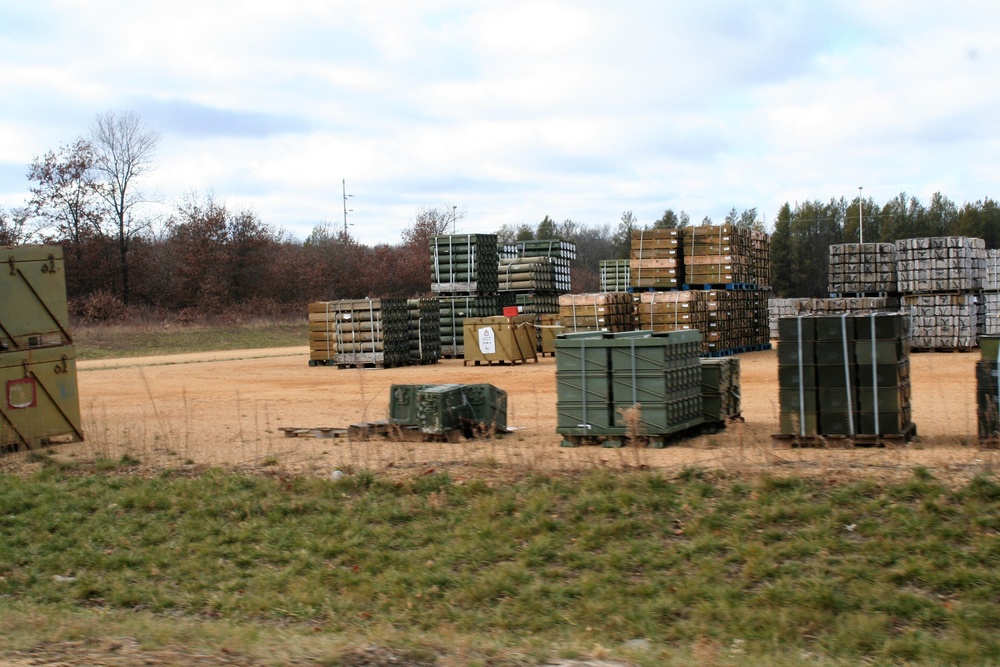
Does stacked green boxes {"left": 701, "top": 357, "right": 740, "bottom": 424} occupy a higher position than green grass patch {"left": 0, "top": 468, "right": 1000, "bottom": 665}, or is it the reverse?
stacked green boxes {"left": 701, "top": 357, "right": 740, "bottom": 424}

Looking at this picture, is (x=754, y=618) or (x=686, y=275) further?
(x=686, y=275)

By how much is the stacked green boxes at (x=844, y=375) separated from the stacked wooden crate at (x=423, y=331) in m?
20.8

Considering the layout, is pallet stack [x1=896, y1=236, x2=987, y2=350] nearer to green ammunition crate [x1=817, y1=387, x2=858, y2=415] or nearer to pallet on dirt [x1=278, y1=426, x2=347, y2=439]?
green ammunition crate [x1=817, y1=387, x2=858, y2=415]

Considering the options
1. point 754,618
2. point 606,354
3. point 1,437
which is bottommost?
point 754,618

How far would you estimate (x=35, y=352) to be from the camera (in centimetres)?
1409

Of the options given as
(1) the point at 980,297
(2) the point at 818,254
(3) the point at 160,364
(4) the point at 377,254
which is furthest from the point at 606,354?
(2) the point at 818,254

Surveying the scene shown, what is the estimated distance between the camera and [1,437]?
1370cm

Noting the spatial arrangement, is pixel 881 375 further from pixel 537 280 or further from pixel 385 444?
pixel 537 280

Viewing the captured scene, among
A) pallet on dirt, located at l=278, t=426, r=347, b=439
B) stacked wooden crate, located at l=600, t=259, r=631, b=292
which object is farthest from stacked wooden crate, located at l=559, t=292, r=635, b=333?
stacked wooden crate, located at l=600, t=259, r=631, b=292

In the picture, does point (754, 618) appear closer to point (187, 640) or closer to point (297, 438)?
point (187, 640)

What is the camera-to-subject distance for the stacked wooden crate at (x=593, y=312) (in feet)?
96.1

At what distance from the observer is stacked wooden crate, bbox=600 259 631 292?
59.6 metres

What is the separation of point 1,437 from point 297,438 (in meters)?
3.99

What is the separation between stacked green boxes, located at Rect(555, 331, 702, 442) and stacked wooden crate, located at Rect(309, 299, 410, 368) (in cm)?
1836
